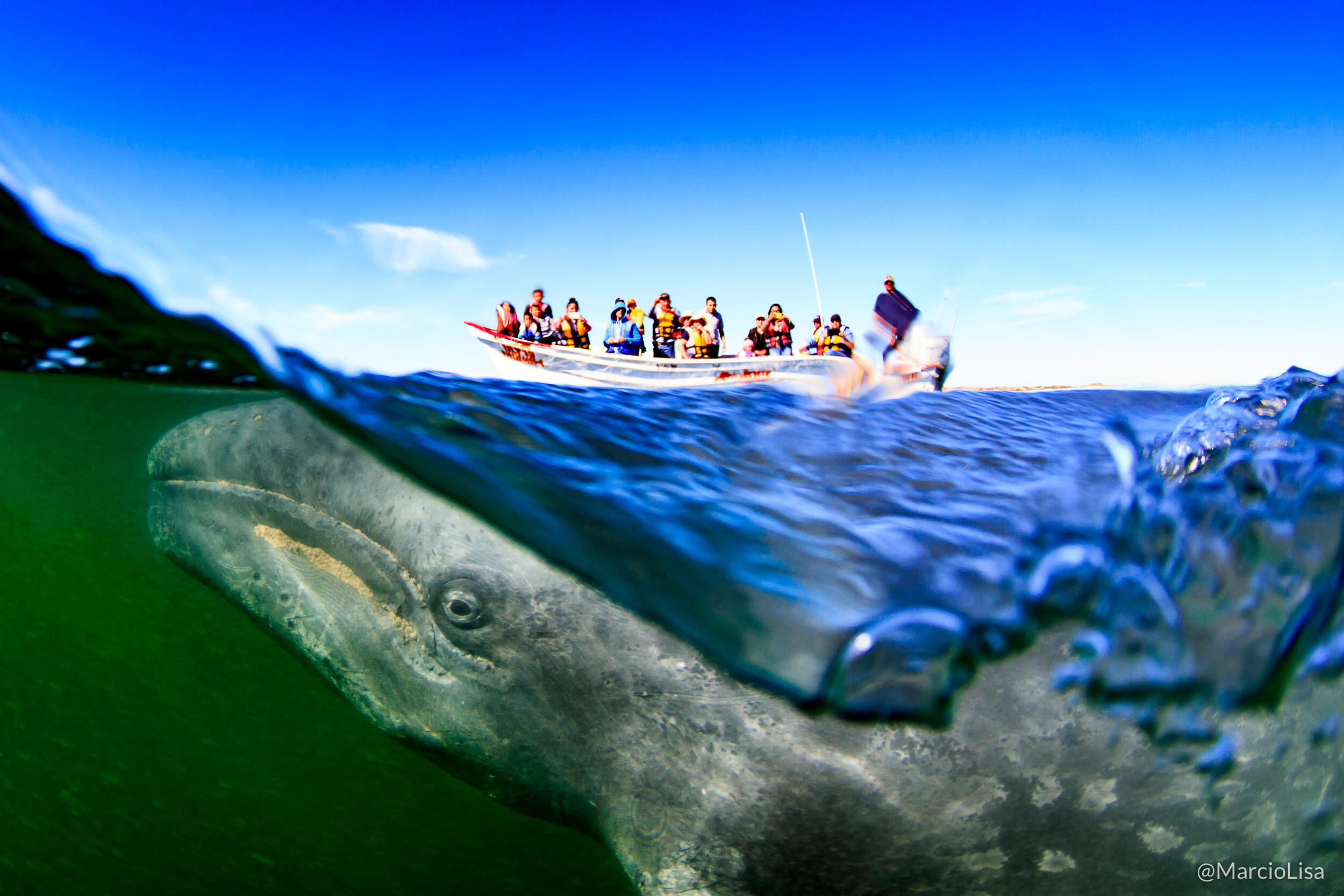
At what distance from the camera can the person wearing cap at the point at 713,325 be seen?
1833cm

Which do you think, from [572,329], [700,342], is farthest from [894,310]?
[572,329]

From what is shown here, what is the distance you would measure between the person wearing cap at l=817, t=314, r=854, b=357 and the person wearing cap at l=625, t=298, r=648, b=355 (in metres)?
5.32

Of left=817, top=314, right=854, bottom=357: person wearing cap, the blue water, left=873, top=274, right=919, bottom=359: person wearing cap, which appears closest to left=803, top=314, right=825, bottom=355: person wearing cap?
left=817, top=314, right=854, bottom=357: person wearing cap

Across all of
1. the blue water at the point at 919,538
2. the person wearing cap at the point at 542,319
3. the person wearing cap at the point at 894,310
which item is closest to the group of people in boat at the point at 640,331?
the person wearing cap at the point at 542,319

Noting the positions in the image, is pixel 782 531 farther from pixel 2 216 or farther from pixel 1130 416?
pixel 1130 416

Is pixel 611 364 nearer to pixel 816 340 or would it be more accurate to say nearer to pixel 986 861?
pixel 816 340

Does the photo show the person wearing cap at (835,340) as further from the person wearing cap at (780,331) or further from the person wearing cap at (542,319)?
the person wearing cap at (542,319)

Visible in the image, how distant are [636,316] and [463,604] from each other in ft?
55.2

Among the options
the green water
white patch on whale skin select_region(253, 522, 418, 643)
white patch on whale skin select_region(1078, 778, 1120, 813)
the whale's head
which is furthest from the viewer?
the green water

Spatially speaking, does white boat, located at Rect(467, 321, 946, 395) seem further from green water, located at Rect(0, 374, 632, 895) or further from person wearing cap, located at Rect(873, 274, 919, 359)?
green water, located at Rect(0, 374, 632, 895)

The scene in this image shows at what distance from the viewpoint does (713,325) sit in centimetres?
1850

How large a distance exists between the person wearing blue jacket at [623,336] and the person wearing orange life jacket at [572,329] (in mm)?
736

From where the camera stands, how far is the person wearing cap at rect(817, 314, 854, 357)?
62.3 feet

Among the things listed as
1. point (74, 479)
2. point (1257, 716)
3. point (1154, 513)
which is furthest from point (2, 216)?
point (74, 479)
